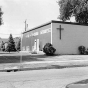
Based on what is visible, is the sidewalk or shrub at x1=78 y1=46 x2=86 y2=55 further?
shrub at x1=78 y1=46 x2=86 y2=55

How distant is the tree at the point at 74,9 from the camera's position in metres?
33.5

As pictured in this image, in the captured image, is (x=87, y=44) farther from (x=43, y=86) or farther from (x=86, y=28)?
(x=43, y=86)

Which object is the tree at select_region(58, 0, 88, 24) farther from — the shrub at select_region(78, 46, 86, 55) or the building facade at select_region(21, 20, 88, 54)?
the shrub at select_region(78, 46, 86, 55)

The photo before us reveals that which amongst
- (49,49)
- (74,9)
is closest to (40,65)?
(49,49)

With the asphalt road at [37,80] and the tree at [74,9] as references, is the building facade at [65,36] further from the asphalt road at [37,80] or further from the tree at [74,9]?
the asphalt road at [37,80]

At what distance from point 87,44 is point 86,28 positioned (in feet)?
8.74

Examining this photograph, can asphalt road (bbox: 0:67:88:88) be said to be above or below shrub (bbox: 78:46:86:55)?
below

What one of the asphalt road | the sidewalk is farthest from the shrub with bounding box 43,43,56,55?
the asphalt road

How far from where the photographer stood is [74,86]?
277cm

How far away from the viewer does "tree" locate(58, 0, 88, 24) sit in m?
33.5

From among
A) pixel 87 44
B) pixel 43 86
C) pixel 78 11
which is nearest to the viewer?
pixel 43 86

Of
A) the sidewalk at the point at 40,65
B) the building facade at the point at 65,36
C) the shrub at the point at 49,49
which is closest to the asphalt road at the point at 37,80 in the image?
the sidewalk at the point at 40,65

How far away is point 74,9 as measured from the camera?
36188mm

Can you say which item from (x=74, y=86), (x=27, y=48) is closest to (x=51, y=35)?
(x=27, y=48)
